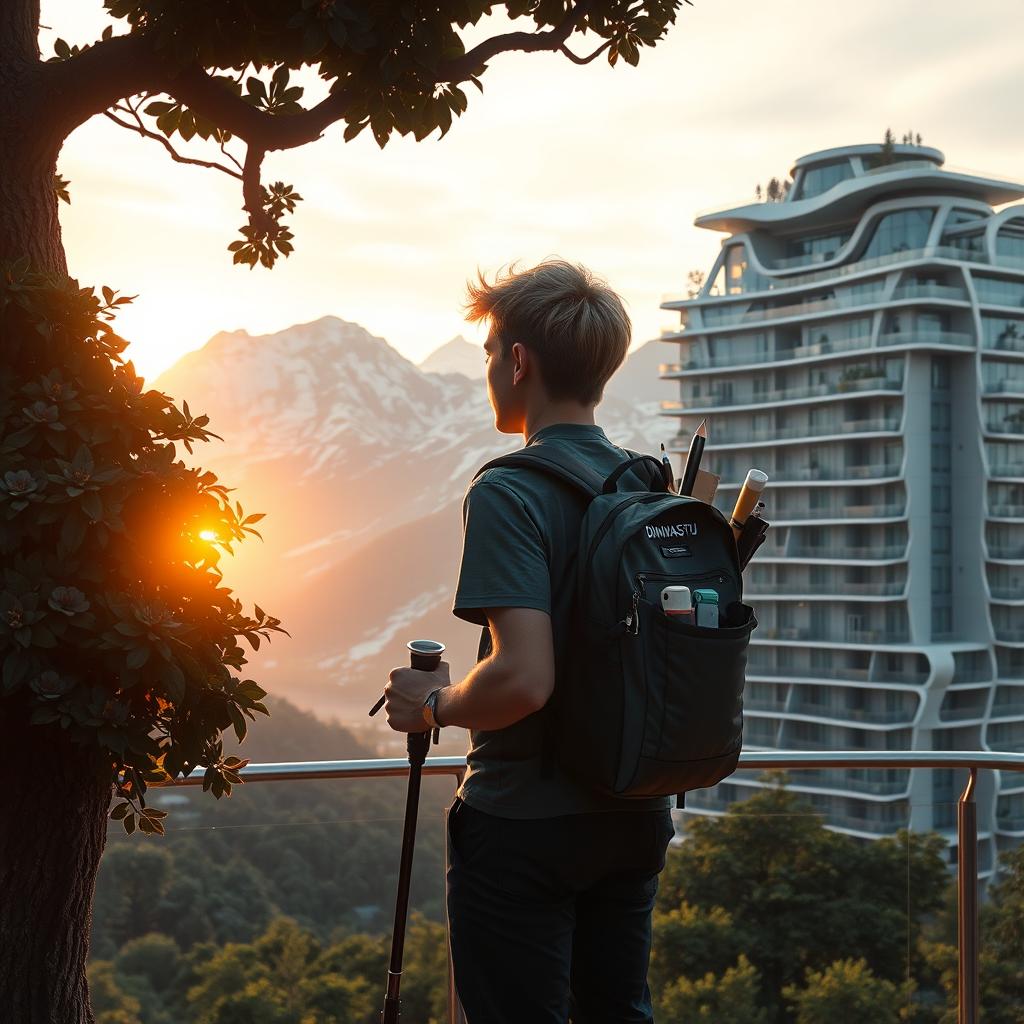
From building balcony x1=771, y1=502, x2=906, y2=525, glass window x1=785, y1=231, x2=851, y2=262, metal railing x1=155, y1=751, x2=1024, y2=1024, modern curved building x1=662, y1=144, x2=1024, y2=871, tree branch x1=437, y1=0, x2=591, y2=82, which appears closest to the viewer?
tree branch x1=437, y1=0, x2=591, y2=82

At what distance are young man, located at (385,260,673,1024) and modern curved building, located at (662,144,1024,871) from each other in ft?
183

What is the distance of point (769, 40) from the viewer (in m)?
52.6

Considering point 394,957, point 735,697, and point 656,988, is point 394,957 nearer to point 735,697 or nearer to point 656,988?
point 735,697

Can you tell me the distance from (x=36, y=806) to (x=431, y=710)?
79 centimetres

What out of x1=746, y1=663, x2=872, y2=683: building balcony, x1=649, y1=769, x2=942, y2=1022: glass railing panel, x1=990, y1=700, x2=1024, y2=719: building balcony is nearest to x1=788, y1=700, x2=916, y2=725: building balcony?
x1=746, y1=663, x2=872, y2=683: building balcony

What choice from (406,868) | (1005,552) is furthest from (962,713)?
(406,868)

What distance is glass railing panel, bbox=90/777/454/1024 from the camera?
2.52 meters

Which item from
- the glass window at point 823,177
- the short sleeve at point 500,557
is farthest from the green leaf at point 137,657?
the glass window at point 823,177

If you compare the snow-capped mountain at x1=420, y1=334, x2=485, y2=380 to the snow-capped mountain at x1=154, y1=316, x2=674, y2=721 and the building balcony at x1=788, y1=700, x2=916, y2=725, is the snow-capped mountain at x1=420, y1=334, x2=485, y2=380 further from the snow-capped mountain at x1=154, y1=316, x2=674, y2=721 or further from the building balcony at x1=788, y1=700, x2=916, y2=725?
the building balcony at x1=788, y1=700, x2=916, y2=725

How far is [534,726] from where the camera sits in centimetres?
143

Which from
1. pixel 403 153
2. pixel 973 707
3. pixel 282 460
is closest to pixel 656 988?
pixel 403 153

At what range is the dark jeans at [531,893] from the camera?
1.41 metres

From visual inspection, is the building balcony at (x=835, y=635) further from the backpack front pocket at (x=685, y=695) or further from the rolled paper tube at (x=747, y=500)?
the backpack front pocket at (x=685, y=695)

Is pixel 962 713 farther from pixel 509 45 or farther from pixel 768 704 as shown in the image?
pixel 509 45
